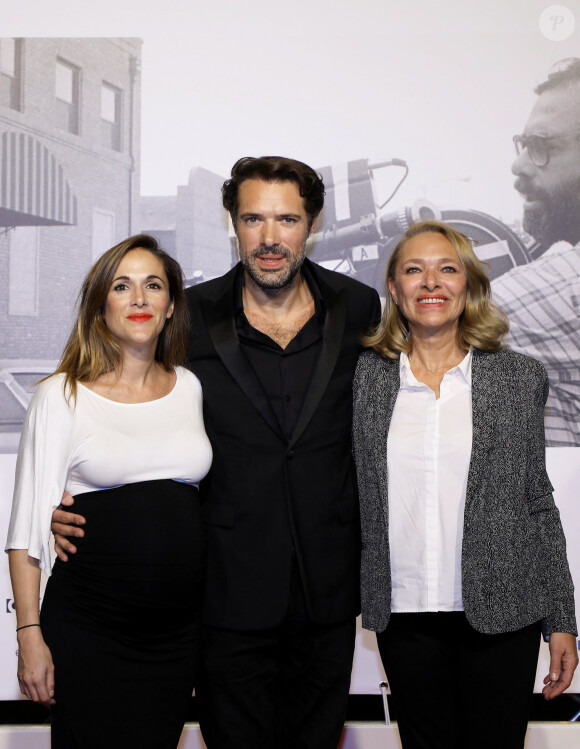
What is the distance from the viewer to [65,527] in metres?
1.68

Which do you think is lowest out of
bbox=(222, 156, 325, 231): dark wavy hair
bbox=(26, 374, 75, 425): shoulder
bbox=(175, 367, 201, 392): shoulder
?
bbox=(26, 374, 75, 425): shoulder

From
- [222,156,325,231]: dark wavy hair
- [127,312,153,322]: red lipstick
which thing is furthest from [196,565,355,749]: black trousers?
[222,156,325,231]: dark wavy hair

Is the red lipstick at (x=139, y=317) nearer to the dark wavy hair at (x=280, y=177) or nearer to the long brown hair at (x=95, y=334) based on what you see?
the long brown hair at (x=95, y=334)

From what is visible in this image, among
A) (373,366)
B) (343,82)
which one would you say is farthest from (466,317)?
(343,82)

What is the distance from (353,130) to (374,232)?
1.31 ft

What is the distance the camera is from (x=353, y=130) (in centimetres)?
278

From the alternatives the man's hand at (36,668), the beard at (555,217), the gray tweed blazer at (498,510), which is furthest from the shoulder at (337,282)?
the man's hand at (36,668)

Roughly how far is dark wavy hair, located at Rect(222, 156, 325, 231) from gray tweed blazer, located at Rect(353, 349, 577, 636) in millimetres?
627

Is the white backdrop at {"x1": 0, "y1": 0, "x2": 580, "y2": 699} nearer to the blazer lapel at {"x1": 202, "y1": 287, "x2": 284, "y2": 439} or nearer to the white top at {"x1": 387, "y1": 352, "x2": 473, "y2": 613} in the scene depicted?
the blazer lapel at {"x1": 202, "y1": 287, "x2": 284, "y2": 439}

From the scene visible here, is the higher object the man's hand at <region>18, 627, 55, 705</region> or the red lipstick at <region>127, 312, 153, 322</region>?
the red lipstick at <region>127, 312, 153, 322</region>

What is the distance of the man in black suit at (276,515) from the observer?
1875 millimetres

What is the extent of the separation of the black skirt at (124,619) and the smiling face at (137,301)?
1.24 ft

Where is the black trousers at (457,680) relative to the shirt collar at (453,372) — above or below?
below

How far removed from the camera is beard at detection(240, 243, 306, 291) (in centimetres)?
201
